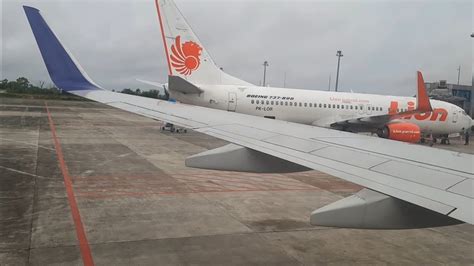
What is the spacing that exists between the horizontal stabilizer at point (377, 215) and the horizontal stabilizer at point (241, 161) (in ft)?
2.32

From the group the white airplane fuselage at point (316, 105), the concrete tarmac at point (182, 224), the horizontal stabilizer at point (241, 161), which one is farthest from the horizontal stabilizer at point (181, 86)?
the horizontal stabilizer at point (241, 161)

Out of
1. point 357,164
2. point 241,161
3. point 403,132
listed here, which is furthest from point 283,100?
point 357,164

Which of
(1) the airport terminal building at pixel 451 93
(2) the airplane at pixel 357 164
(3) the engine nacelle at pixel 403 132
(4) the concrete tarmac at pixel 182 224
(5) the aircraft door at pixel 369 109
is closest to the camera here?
(2) the airplane at pixel 357 164

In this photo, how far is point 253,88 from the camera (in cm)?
1744

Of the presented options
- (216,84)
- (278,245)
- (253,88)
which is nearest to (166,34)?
(216,84)

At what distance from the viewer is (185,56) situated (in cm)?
1644

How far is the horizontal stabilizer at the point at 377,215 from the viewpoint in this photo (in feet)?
8.45

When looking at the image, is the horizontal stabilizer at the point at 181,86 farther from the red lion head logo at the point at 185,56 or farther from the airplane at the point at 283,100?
the red lion head logo at the point at 185,56

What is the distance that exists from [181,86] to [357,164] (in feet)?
43.6

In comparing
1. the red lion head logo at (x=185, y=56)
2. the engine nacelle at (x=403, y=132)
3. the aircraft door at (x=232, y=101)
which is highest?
the red lion head logo at (x=185, y=56)

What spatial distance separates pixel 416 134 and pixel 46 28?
16142 mm

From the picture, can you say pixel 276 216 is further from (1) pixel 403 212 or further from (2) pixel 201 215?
(1) pixel 403 212

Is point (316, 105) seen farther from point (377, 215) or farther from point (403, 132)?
point (377, 215)

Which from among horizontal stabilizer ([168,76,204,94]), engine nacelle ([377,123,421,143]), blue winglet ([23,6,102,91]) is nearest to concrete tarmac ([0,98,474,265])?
blue winglet ([23,6,102,91])
